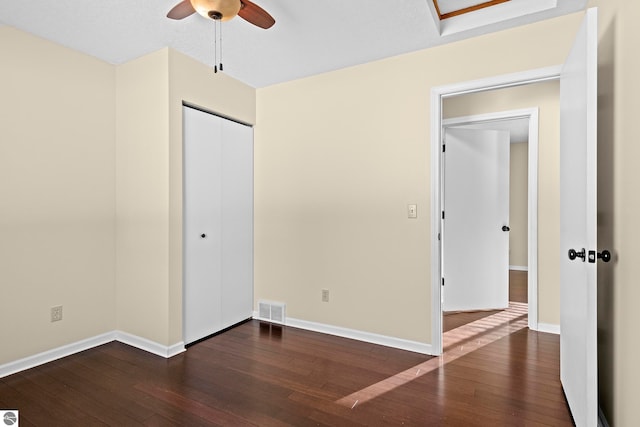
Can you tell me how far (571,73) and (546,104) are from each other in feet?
5.06

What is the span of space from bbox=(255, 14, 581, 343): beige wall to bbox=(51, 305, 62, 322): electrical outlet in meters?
1.63

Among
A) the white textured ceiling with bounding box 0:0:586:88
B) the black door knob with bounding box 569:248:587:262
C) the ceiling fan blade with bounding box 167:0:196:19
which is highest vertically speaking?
the white textured ceiling with bounding box 0:0:586:88

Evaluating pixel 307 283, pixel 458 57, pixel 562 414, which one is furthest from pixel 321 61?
pixel 562 414

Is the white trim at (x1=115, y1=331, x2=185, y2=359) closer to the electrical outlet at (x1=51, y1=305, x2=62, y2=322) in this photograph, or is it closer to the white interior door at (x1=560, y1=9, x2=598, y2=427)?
the electrical outlet at (x1=51, y1=305, x2=62, y2=322)

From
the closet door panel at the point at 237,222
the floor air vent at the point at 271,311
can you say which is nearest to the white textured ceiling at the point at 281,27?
the closet door panel at the point at 237,222

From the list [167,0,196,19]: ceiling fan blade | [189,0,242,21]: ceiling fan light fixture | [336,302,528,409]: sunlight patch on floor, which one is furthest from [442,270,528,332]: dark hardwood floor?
[167,0,196,19]: ceiling fan blade

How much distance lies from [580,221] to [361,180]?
64.5 inches

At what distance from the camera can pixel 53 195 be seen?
255 cm

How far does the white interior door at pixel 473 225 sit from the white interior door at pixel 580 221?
1.66m

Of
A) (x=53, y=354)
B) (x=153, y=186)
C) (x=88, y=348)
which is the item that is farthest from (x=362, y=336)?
(x=53, y=354)

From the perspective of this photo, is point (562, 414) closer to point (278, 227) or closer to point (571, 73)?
point (571, 73)

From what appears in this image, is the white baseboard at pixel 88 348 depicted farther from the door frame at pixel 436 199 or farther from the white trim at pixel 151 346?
the door frame at pixel 436 199

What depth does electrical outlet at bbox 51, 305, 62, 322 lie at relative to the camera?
2.57 metres

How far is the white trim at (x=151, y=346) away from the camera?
2.63 meters
